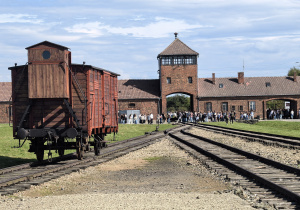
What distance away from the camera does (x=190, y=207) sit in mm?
7629

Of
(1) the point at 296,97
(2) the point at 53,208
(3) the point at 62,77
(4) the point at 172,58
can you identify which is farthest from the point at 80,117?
(1) the point at 296,97

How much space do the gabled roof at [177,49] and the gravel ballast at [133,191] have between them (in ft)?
195

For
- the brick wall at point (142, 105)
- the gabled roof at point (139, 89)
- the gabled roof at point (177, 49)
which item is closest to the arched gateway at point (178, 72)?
the gabled roof at point (177, 49)

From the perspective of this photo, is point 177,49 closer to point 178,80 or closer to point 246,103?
point 178,80

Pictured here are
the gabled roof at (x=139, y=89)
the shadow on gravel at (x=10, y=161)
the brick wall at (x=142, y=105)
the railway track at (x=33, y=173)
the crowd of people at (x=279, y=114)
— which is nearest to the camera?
the railway track at (x=33, y=173)

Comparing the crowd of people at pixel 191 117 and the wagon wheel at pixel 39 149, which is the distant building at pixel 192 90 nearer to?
the crowd of people at pixel 191 117

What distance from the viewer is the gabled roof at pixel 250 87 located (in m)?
74.9

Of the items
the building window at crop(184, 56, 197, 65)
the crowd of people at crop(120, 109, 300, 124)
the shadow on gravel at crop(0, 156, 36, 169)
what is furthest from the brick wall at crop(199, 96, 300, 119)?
the shadow on gravel at crop(0, 156, 36, 169)

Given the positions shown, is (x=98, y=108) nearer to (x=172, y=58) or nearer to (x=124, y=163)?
(x=124, y=163)

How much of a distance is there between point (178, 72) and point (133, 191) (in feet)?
209

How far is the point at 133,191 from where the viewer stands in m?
9.43

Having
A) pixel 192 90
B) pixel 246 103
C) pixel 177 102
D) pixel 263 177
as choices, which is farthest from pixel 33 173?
pixel 177 102

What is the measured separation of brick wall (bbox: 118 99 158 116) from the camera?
72.1 meters

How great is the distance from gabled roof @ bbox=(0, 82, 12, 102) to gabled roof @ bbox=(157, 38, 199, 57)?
2505 cm
